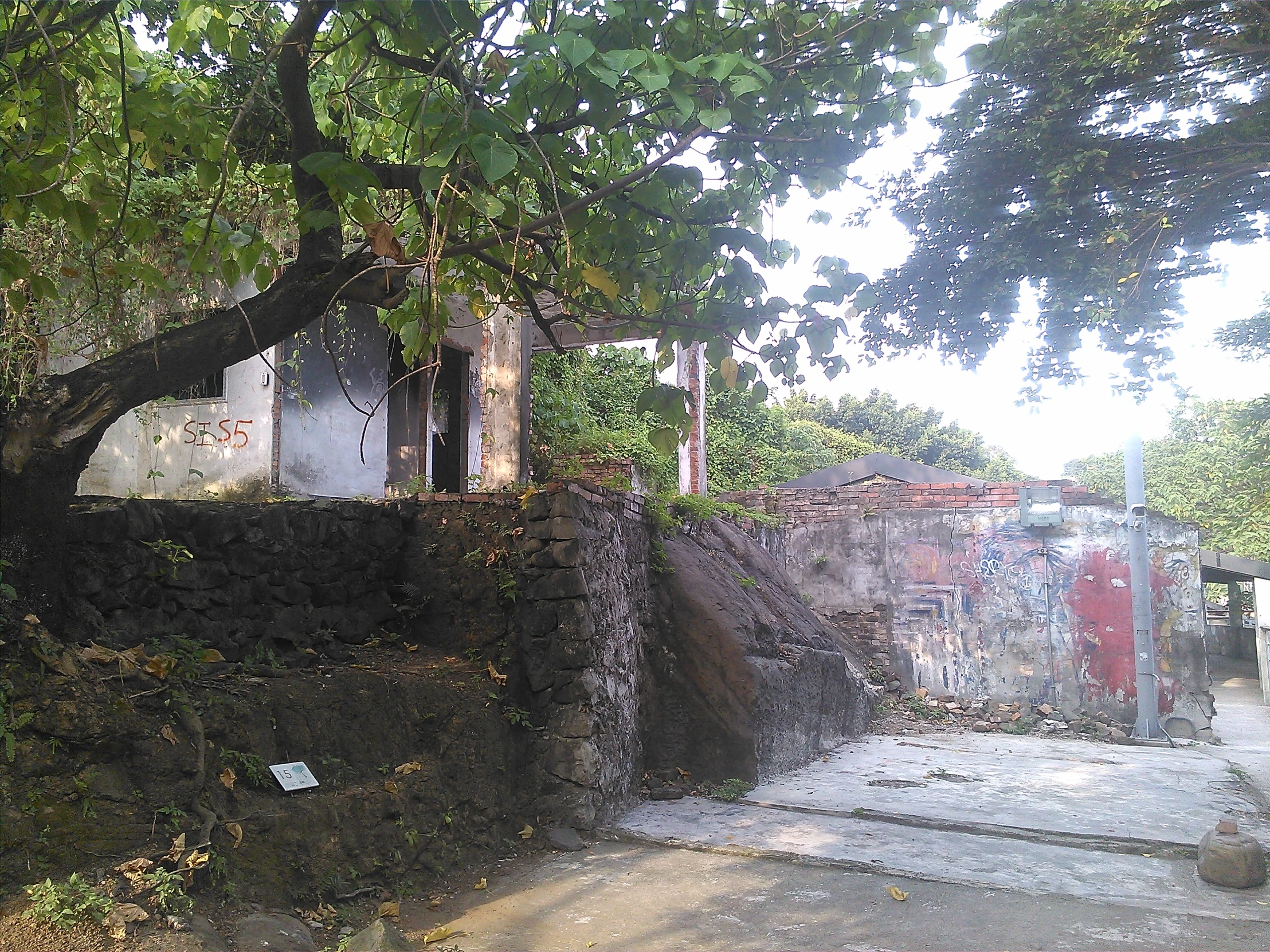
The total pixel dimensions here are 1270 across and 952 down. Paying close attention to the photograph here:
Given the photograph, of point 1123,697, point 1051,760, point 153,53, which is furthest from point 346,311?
point 1123,697

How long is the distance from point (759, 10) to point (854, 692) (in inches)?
320

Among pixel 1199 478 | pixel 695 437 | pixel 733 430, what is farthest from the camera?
pixel 1199 478

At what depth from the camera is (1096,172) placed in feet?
18.3

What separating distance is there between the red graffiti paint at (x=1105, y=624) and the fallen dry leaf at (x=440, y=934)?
32.8 ft

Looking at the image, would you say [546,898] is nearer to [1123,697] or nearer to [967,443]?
[1123,697]

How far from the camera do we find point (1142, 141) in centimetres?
554

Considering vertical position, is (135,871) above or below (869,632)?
above

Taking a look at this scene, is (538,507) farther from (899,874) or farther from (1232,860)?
(1232,860)

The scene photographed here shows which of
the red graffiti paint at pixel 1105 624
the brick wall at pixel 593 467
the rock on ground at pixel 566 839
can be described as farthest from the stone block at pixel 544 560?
the red graffiti paint at pixel 1105 624

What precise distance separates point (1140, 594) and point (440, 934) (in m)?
9.34

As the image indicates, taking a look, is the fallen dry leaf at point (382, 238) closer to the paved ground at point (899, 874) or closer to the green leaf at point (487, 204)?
the green leaf at point (487, 204)

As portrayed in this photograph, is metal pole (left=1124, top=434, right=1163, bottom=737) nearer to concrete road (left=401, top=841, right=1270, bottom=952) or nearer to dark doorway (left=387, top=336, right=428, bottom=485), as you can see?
concrete road (left=401, top=841, right=1270, bottom=952)

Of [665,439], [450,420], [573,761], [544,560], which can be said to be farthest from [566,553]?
[450,420]

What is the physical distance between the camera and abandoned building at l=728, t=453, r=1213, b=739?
439 inches
